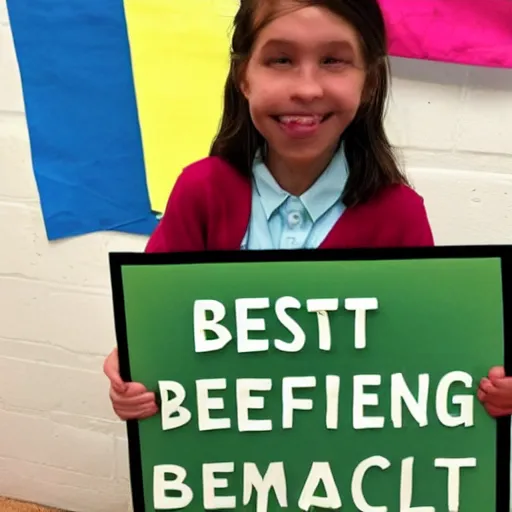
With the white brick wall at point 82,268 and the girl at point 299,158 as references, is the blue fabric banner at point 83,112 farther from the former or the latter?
the girl at point 299,158

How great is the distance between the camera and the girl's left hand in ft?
2.39

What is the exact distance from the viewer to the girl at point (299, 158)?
2.43ft

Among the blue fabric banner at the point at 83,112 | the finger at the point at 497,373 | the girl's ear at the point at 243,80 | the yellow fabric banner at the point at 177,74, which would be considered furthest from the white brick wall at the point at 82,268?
the finger at the point at 497,373

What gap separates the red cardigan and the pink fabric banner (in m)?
0.24

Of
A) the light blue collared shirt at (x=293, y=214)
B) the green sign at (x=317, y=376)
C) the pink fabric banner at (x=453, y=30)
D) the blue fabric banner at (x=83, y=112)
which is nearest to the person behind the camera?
the green sign at (x=317, y=376)

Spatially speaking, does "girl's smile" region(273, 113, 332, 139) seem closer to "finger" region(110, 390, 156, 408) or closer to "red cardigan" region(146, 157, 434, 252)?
"red cardigan" region(146, 157, 434, 252)

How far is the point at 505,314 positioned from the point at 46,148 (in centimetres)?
77

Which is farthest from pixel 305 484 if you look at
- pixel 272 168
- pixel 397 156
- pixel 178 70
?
pixel 178 70

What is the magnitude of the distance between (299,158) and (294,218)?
70mm

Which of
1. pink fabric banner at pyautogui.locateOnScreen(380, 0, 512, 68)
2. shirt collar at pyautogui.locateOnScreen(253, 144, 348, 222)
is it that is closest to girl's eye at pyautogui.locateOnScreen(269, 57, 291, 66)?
shirt collar at pyautogui.locateOnScreen(253, 144, 348, 222)

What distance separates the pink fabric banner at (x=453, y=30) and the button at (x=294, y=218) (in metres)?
0.30

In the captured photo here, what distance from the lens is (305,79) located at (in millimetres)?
736

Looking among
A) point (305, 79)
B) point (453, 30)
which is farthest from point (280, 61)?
point (453, 30)

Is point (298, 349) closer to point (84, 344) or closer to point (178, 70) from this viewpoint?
point (178, 70)
